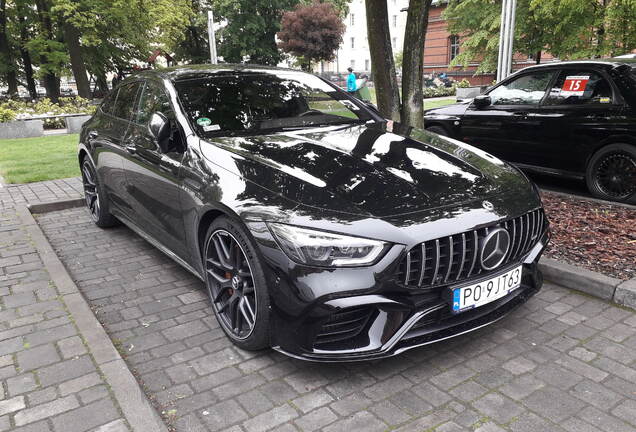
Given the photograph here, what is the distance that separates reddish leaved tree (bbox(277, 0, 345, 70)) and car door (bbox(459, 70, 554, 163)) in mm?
28728

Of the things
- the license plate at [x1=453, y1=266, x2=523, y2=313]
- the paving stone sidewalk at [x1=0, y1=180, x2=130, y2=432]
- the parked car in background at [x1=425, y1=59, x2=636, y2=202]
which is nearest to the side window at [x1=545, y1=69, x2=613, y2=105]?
the parked car in background at [x1=425, y1=59, x2=636, y2=202]

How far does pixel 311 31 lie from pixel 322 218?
34.1 m

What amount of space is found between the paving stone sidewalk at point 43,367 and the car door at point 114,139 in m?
0.96

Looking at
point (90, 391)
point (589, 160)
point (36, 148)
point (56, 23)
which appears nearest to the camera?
point (90, 391)

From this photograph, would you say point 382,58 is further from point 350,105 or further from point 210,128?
point 210,128

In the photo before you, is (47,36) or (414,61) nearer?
(414,61)

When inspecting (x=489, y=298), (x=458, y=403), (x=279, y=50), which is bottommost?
(x=458, y=403)

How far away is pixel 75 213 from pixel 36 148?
18.8 feet

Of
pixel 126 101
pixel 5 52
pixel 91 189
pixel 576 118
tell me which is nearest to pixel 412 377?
pixel 126 101

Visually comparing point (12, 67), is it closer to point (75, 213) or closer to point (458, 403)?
point (75, 213)

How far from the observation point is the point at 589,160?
20.1ft

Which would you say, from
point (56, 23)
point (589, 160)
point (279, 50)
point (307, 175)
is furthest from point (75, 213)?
point (279, 50)

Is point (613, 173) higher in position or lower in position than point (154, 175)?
lower

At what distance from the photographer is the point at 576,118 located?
20.3ft
